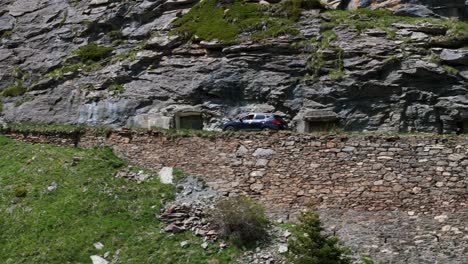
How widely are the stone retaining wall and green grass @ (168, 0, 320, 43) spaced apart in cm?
1012

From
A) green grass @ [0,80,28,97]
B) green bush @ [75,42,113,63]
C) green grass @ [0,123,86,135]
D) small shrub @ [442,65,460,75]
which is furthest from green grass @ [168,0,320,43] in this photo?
green grass @ [0,80,28,97]

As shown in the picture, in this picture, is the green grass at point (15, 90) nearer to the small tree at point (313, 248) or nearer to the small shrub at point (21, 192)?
the small shrub at point (21, 192)

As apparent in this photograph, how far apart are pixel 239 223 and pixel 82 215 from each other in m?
5.02

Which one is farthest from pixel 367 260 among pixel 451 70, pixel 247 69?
pixel 247 69

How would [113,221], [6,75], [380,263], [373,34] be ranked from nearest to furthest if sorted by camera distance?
[380,263], [113,221], [373,34], [6,75]

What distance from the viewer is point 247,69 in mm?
27453

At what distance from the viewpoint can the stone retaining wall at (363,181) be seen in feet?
53.5

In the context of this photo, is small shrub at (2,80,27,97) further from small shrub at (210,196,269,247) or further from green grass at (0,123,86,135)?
small shrub at (210,196,269,247)

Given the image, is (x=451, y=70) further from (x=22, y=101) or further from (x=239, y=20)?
(x=22, y=101)

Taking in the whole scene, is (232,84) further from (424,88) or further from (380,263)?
(380,263)

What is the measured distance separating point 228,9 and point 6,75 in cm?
1398

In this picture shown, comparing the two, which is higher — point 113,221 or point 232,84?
point 232,84

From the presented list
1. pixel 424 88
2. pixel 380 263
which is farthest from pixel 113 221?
pixel 424 88

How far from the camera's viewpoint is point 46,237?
16547 millimetres
